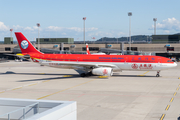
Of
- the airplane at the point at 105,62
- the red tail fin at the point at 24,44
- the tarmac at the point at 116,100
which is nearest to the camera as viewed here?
the tarmac at the point at 116,100

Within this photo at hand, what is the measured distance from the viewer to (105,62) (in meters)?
44.1

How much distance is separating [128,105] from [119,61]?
71.0 ft

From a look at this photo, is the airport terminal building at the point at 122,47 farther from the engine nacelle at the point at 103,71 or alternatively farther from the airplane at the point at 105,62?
the engine nacelle at the point at 103,71

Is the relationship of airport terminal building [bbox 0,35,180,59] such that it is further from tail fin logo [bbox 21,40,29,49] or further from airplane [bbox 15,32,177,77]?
tail fin logo [bbox 21,40,29,49]

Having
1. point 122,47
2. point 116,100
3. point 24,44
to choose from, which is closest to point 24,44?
point 24,44

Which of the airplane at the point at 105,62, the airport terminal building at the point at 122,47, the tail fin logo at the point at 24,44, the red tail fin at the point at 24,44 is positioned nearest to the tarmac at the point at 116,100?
the airplane at the point at 105,62

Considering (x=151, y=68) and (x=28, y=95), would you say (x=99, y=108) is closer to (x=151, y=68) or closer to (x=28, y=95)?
(x=28, y=95)

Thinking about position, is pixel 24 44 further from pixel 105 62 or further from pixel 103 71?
pixel 103 71

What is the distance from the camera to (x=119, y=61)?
143 ft

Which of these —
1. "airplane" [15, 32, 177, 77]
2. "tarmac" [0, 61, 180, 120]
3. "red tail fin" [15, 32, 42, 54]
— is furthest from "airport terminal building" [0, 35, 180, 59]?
"tarmac" [0, 61, 180, 120]

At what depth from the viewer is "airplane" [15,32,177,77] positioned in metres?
42.1

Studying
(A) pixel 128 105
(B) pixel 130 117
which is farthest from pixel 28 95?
(B) pixel 130 117

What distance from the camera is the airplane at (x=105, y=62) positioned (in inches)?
1658

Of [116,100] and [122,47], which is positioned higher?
[122,47]
